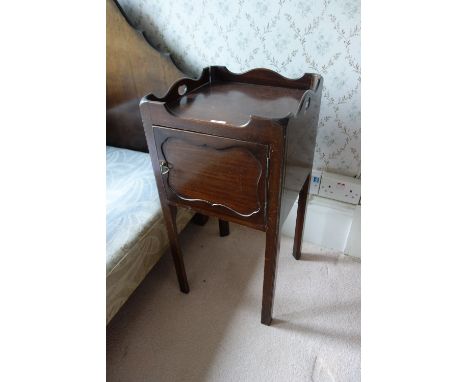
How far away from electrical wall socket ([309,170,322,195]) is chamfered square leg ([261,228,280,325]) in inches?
18.5

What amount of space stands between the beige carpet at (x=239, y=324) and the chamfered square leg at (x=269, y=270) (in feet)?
0.26

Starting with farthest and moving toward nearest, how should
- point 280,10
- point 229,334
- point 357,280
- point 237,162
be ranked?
point 357,280, point 229,334, point 280,10, point 237,162

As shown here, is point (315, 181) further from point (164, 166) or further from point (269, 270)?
point (164, 166)

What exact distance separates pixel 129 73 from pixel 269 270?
95cm

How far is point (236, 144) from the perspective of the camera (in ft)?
2.14

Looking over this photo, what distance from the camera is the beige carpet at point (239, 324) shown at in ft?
3.04

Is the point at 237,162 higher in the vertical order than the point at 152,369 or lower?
higher

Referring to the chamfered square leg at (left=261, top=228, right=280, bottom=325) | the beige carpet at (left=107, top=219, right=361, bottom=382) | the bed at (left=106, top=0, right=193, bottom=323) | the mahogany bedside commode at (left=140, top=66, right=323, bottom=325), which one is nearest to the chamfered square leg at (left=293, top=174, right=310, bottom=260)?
the beige carpet at (left=107, top=219, right=361, bottom=382)

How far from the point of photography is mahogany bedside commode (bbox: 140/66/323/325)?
65 cm
